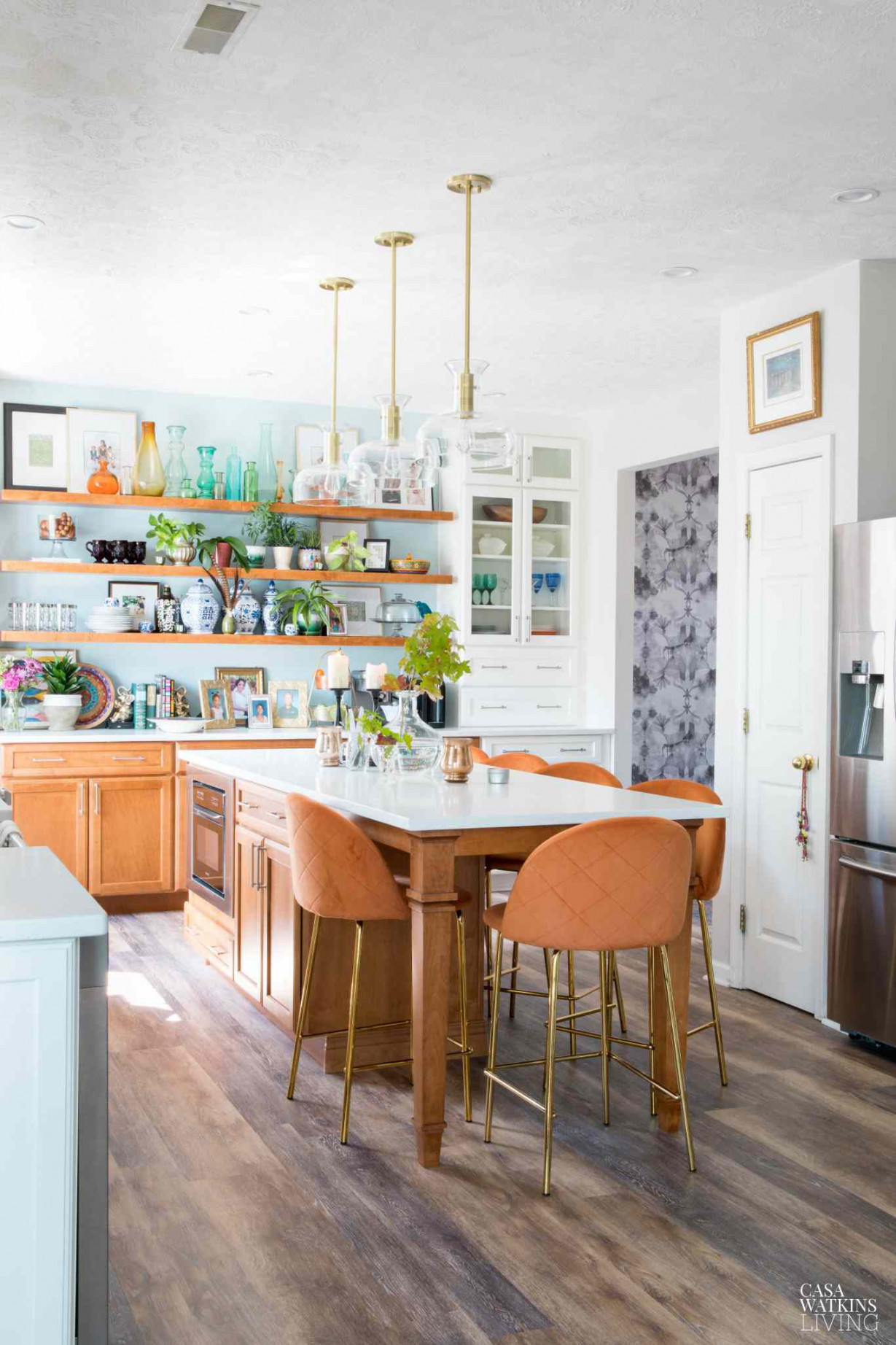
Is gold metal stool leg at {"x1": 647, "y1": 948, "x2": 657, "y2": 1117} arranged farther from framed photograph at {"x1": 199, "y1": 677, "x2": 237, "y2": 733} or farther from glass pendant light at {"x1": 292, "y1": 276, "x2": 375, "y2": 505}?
framed photograph at {"x1": 199, "y1": 677, "x2": 237, "y2": 733}

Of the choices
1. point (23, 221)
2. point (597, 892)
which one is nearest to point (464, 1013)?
point (597, 892)

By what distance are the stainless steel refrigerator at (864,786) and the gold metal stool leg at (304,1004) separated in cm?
179

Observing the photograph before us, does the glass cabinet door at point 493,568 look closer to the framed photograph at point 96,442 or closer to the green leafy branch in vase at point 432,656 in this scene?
the framed photograph at point 96,442

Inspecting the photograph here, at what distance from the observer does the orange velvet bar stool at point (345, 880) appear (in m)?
3.14

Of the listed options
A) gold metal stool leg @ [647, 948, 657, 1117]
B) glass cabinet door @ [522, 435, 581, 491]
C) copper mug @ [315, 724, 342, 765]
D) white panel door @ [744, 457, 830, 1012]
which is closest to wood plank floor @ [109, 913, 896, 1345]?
gold metal stool leg @ [647, 948, 657, 1117]

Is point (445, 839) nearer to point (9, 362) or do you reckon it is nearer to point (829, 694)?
point (829, 694)

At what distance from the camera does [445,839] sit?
2.94 m

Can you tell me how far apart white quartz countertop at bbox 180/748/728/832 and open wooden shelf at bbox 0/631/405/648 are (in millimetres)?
2030

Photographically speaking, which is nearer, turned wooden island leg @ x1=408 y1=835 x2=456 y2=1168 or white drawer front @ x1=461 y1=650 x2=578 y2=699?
turned wooden island leg @ x1=408 y1=835 x2=456 y2=1168

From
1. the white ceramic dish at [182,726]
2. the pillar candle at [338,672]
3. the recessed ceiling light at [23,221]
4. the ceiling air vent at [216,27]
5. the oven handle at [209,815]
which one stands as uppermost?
the recessed ceiling light at [23,221]

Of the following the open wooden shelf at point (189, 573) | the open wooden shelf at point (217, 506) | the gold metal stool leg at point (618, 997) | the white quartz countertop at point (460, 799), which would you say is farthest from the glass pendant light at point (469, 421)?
the open wooden shelf at point (189, 573)

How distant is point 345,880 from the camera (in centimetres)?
317

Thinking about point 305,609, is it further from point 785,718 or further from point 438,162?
point 438,162

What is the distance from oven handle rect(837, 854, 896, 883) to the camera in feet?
12.6
